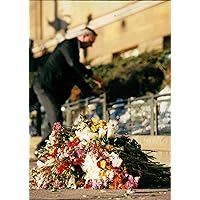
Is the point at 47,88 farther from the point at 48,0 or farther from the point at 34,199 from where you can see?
the point at 48,0

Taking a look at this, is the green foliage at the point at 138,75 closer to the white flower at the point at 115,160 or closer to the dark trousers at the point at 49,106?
the dark trousers at the point at 49,106

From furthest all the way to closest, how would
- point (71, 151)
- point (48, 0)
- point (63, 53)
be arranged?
point (48, 0) < point (63, 53) < point (71, 151)

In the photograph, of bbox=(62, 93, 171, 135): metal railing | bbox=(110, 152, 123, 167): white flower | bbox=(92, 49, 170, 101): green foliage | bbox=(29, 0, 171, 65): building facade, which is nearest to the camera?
bbox=(110, 152, 123, 167): white flower

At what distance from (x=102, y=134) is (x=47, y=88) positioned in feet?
11.1

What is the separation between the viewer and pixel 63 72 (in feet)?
32.7

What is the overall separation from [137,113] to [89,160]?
12.3 feet

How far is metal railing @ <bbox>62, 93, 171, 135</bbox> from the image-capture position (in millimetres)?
9259

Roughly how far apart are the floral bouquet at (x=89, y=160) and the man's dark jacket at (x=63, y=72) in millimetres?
2697

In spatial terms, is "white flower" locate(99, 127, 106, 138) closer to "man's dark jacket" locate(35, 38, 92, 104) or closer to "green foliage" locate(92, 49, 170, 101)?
"man's dark jacket" locate(35, 38, 92, 104)

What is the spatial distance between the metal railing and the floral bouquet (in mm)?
1239

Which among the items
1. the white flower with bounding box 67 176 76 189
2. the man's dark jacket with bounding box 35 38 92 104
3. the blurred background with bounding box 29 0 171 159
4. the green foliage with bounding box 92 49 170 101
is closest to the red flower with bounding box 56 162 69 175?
the white flower with bounding box 67 176 76 189

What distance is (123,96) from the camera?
14.1 meters
